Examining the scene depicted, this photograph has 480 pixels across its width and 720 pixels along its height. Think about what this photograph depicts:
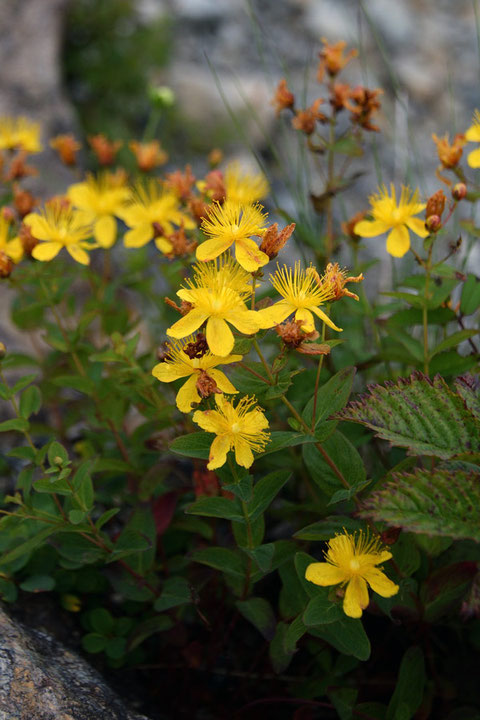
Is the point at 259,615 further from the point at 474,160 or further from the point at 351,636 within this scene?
the point at 474,160

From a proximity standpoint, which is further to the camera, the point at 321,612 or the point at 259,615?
the point at 259,615

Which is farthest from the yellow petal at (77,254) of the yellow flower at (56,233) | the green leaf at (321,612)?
the green leaf at (321,612)

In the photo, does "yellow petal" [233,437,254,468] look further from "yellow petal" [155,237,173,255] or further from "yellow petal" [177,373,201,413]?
"yellow petal" [155,237,173,255]

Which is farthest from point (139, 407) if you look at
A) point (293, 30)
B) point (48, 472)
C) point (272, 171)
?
point (293, 30)

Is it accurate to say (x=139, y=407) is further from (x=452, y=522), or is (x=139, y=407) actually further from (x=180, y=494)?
(x=452, y=522)

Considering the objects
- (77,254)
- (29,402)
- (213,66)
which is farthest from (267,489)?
(213,66)

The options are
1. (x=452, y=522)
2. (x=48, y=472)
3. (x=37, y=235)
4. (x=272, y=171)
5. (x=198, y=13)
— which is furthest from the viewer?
(x=198, y=13)
